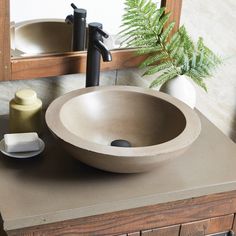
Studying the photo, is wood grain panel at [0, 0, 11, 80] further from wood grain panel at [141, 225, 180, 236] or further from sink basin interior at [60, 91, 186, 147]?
wood grain panel at [141, 225, 180, 236]

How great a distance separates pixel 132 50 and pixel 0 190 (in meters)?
→ 0.70

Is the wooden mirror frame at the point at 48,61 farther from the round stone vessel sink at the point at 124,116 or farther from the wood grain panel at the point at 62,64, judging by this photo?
the round stone vessel sink at the point at 124,116

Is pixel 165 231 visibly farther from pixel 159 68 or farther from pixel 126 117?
pixel 159 68

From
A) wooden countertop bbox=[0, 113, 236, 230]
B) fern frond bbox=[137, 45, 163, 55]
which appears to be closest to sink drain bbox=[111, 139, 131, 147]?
wooden countertop bbox=[0, 113, 236, 230]

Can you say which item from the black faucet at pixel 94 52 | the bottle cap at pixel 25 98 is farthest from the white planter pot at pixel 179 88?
the bottle cap at pixel 25 98

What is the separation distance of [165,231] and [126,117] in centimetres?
37

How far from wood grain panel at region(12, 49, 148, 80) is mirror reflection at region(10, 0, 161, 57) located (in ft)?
0.08

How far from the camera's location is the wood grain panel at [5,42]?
4.84ft

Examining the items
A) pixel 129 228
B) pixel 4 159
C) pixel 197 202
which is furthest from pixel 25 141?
pixel 197 202

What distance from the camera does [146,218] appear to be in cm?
138

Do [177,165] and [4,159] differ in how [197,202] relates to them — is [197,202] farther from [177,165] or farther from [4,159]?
[4,159]

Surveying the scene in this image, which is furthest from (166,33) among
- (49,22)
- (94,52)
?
(49,22)

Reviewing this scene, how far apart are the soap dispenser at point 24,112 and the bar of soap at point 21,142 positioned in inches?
2.3

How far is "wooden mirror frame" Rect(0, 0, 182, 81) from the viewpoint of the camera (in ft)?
4.95
